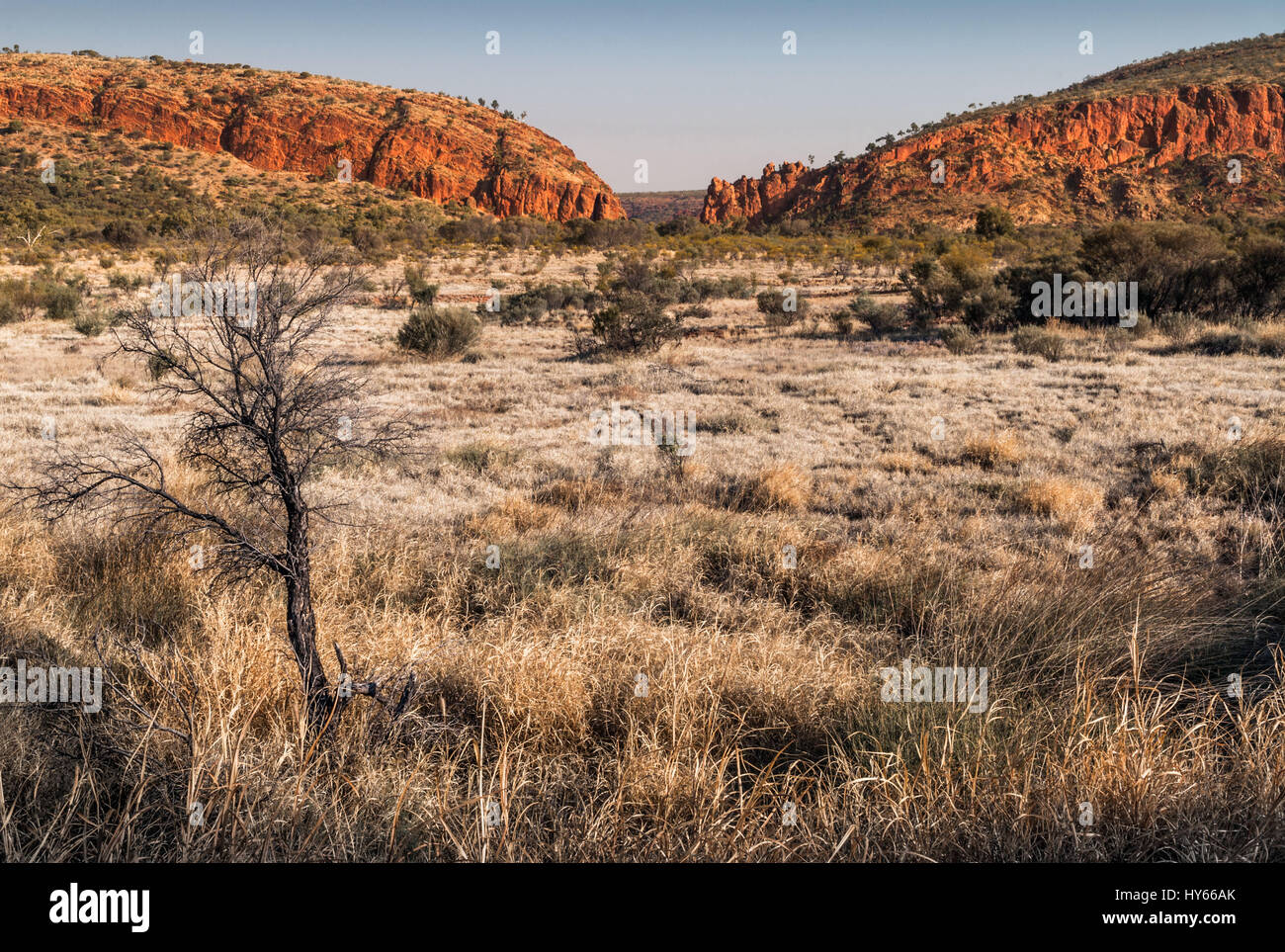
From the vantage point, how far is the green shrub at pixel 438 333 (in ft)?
51.3

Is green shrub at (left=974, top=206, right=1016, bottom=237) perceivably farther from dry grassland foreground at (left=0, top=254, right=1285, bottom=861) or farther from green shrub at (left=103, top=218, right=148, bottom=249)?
green shrub at (left=103, top=218, right=148, bottom=249)

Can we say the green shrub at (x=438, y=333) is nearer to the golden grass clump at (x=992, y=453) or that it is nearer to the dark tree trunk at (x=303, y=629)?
the golden grass clump at (x=992, y=453)

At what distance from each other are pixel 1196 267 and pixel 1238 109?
72758 millimetres

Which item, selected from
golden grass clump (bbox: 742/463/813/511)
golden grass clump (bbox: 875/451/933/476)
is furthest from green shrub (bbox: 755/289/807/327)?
golden grass clump (bbox: 742/463/813/511)

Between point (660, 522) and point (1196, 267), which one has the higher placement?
point (1196, 267)

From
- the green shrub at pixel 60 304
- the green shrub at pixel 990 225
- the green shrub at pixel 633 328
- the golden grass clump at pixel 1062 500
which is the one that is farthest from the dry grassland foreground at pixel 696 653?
the green shrub at pixel 990 225

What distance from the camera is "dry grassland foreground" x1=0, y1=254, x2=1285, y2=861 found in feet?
6.88

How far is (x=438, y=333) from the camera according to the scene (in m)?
15.7

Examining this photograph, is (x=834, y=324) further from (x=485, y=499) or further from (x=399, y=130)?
(x=399, y=130)

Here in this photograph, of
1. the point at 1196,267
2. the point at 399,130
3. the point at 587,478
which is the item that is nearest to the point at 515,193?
the point at 399,130

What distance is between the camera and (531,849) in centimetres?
208

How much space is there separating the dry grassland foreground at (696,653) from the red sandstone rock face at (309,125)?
273ft

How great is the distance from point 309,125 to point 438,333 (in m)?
81.9

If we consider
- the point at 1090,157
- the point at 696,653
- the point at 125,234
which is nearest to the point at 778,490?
the point at 696,653
